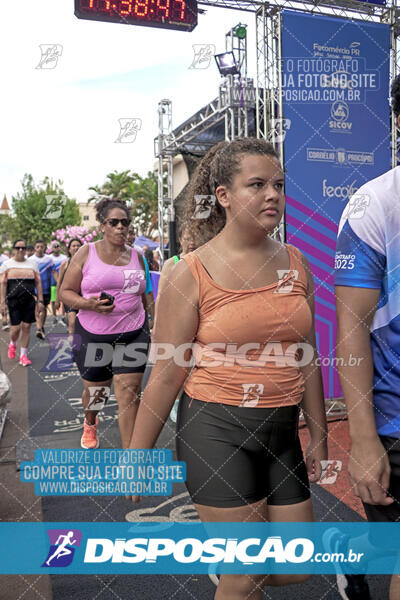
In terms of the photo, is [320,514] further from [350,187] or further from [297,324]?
[350,187]

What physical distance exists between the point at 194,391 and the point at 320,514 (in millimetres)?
1925

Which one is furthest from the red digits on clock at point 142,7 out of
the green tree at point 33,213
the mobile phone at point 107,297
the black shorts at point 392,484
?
the green tree at point 33,213

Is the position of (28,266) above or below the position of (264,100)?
below

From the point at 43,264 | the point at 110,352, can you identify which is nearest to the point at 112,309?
the point at 110,352

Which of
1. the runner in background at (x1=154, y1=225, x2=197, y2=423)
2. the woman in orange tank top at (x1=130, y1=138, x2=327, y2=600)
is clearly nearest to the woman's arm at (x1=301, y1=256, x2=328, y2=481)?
the woman in orange tank top at (x1=130, y1=138, x2=327, y2=600)

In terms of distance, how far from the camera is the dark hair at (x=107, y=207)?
389cm

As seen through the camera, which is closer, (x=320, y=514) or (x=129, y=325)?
(x=320, y=514)

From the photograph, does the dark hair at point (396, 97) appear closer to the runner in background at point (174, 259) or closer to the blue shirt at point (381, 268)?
the blue shirt at point (381, 268)

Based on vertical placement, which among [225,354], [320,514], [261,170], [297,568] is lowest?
[320,514]

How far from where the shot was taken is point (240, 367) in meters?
1.72

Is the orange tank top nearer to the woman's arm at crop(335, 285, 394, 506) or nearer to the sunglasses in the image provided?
the woman's arm at crop(335, 285, 394, 506)

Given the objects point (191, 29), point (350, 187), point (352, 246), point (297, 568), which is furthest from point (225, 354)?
point (191, 29)

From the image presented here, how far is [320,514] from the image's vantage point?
10.6 feet

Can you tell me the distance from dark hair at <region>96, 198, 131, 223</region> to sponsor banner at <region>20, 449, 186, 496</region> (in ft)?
5.52
